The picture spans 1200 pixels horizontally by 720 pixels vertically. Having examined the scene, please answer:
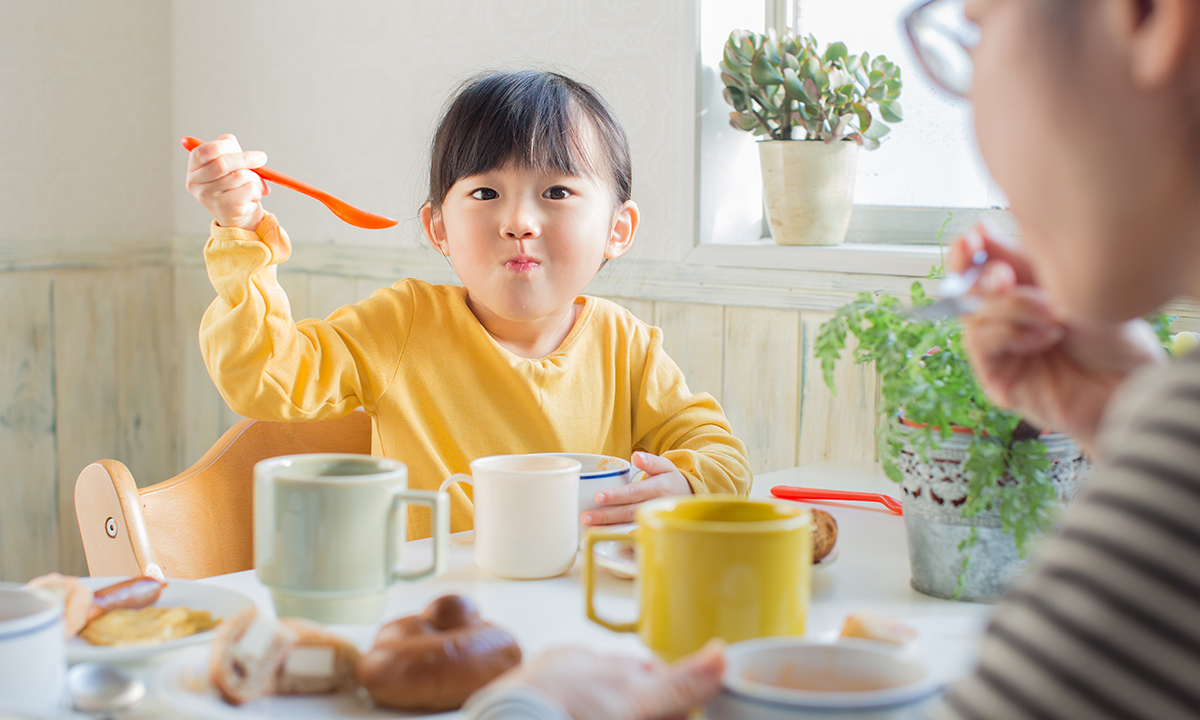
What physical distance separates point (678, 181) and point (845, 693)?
1185 millimetres

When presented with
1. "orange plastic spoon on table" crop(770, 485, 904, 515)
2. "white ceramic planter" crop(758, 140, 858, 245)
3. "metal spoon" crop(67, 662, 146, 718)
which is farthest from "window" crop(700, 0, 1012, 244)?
"metal spoon" crop(67, 662, 146, 718)

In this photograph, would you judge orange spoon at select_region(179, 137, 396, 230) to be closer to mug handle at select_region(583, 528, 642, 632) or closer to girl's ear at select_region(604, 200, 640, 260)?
girl's ear at select_region(604, 200, 640, 260)

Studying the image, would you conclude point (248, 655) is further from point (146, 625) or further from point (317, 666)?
point (146, 625)

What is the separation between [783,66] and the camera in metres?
1.44

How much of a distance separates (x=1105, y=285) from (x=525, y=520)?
483mm

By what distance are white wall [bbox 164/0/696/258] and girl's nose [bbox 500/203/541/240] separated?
436 mm

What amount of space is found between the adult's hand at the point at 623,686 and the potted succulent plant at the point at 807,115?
1109 millimetres

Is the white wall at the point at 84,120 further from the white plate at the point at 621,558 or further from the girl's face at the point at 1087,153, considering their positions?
the girl's face at the point at 1087,153

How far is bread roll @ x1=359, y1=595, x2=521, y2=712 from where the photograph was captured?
538mm

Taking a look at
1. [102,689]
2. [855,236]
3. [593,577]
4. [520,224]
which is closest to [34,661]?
[102,689]

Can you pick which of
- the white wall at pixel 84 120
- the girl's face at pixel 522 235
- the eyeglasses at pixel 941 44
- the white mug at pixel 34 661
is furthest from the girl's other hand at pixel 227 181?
the white wall at pixel 84 120

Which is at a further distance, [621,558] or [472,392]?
[472,392]

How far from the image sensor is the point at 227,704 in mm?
532

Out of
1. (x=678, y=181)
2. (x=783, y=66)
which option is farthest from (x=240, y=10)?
(x=783, y=66)
